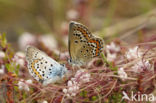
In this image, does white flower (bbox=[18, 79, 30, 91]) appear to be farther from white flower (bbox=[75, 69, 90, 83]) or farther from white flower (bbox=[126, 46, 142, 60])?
white flower (bbox=[126, 46, 142, 60])

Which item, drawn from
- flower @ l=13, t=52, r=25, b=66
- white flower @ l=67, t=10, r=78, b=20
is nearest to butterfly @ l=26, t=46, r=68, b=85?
flower @ l=13, t=52, r=25, b=66

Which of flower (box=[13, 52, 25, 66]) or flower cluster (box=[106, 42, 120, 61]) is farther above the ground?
flower cluster (box=[106, 42, 120, 61])

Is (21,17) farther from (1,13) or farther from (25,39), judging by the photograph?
(25,39)

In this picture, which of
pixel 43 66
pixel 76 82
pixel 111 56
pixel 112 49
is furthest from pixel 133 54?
pixel 43 66

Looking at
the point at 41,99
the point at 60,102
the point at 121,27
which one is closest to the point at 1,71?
the point at 41,99

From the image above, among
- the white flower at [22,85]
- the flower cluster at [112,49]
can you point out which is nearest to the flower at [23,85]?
the white flower at [22,85]

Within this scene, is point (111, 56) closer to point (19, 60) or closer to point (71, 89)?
point (71, 89)
